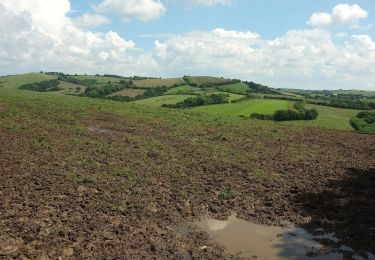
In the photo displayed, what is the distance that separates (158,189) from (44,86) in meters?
121

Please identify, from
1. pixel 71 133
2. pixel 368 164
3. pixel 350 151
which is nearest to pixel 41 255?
pixel 71 133

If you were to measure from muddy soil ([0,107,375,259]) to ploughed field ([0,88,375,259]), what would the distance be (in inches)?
1.8

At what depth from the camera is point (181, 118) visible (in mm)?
36844

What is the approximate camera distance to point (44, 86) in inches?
5054

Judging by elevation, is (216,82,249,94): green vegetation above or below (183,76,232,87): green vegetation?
below

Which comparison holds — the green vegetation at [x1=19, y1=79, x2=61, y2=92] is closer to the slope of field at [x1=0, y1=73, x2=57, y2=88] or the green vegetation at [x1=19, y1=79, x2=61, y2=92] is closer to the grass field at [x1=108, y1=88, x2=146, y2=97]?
the slope of field at [x1=0, y1=73, x2=57, y2=88]

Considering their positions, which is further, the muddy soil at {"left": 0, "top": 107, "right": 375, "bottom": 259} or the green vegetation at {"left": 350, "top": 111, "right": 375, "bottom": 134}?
the green vegetation at {"left": 350, "top": 111, "right": 375, "bottom": 134}

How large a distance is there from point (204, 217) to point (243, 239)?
2027 millimetres

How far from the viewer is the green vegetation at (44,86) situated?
4858 inches

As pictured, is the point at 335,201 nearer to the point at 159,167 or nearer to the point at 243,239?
the point at 243,239

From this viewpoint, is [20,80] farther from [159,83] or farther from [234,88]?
[234,88]

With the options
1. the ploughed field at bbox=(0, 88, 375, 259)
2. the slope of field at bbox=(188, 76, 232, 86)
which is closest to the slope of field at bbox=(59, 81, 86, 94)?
the slope of field at bbox=(188, 76, 232, 86)

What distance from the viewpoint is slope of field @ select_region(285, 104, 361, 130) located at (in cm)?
4936

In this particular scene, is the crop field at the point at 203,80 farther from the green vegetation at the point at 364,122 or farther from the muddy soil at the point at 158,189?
the muddy soil at the point at 158,189
